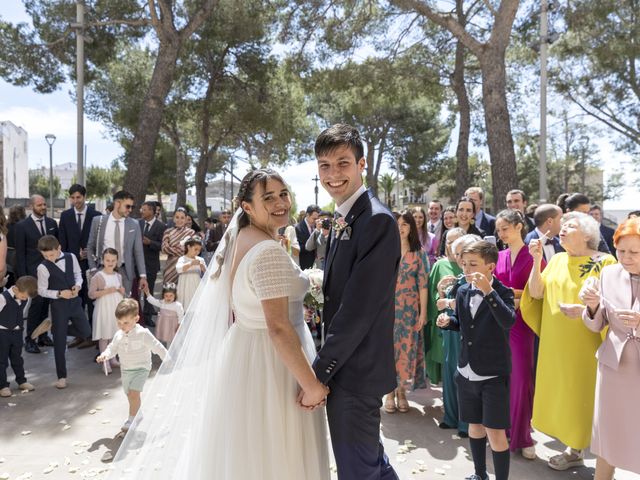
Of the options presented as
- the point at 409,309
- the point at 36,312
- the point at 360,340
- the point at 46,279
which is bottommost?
the point at 36,312

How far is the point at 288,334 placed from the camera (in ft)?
7.56

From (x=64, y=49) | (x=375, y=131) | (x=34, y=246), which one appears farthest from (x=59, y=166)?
(x=34, y=246)

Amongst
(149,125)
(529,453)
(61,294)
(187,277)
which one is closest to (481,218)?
(529,453)

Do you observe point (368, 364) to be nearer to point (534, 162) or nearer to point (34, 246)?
point (34, 246)

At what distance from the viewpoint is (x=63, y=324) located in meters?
5.72

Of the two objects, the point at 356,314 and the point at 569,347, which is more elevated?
the point at 356,314

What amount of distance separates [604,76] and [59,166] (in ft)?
396

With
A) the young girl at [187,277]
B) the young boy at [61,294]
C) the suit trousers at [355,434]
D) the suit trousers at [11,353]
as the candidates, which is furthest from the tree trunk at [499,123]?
the suit trousers at [355,434]

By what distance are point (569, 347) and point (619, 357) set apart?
59cm

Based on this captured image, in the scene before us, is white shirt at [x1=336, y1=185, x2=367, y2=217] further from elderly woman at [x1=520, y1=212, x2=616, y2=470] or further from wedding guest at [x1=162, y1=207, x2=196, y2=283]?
wedding guest at [x1=162, y1=207, x2=196, y2=283]

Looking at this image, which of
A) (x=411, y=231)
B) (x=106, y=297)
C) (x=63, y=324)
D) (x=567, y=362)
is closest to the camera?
(x=567, y=362)

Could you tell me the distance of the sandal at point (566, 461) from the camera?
3.75 m

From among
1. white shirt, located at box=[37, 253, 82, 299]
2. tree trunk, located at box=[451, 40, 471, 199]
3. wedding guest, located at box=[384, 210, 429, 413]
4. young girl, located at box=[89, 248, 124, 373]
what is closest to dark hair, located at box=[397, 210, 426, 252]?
wedding guest, located at box=[384, 210, 429, 413]

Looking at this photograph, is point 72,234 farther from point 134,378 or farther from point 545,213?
point 545,213
